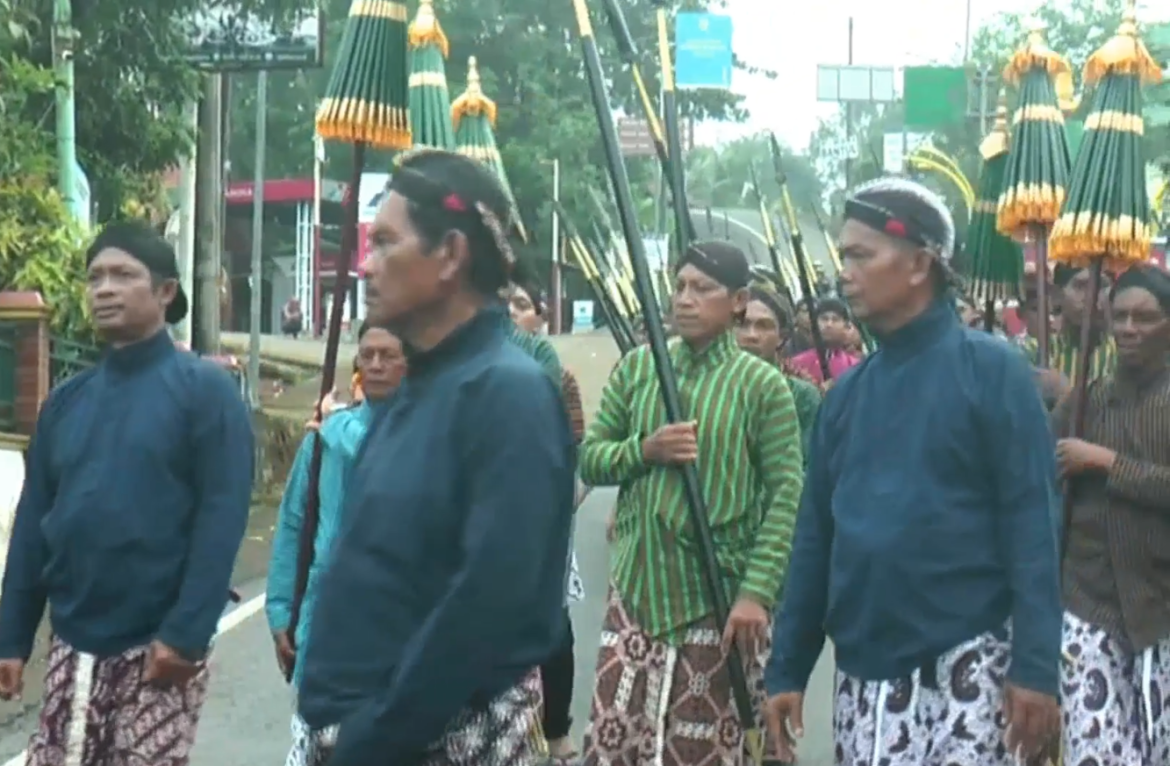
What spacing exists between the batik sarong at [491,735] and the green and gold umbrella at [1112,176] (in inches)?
123

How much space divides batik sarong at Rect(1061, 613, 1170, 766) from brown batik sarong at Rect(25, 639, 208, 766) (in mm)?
2443

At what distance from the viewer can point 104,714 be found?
489 cm

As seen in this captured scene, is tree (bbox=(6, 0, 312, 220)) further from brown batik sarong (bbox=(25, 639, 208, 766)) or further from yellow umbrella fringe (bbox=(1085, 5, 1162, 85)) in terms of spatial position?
brown batik sarong (bbox=(25, 639, 208, 766))

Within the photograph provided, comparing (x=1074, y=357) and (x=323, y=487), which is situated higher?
(x=1074, y=357)

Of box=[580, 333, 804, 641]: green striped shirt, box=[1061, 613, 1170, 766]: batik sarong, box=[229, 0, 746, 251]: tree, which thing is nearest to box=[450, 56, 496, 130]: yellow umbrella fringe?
box=[580, 333, 804, 641]: green striped shirt

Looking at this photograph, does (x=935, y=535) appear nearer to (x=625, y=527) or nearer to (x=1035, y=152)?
(x=625, y=527)

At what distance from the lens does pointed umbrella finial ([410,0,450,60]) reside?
18.9 feet

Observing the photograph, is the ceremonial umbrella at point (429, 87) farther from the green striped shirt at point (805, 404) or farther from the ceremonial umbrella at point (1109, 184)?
the green striped shirt at point (805, 404)

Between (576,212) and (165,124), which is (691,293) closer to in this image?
(165,124)

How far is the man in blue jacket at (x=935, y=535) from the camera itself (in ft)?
13.8

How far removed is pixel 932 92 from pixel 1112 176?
116ft

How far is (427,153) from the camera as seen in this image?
11.3 ft

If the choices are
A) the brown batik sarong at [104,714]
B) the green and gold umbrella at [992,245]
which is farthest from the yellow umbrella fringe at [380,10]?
the green and gold umbrella at [992,245]

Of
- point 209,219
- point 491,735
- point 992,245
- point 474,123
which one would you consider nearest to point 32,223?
point 209,219
